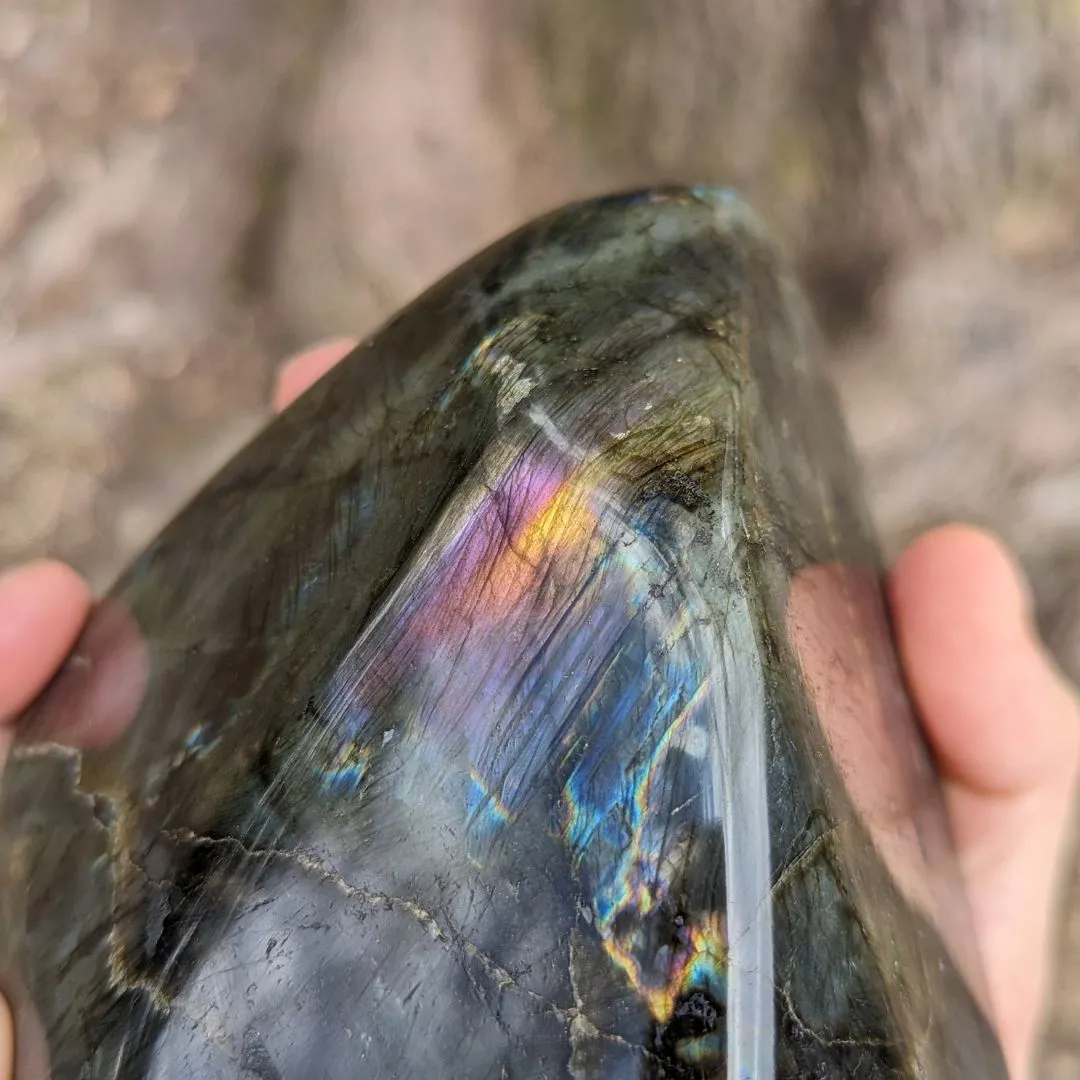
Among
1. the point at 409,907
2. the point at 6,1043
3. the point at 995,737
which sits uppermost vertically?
the point at 995,737

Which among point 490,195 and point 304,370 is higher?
point 490,195

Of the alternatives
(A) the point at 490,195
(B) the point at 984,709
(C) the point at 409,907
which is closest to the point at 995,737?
(B) the point at 984,709

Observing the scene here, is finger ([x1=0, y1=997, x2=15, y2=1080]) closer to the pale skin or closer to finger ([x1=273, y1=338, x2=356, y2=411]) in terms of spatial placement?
the pale skin

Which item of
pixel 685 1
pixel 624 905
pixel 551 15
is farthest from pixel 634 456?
pixel 551 15

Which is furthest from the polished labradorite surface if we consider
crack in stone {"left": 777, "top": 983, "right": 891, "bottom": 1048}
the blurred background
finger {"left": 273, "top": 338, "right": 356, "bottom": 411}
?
the blurred background

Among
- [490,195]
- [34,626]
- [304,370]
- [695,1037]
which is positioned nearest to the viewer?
[695,1037]

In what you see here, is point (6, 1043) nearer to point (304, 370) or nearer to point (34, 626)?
point (34, 626)

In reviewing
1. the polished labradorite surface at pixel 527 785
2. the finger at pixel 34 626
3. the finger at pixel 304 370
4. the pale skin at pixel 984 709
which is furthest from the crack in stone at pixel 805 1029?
the finger at pixel 304 370

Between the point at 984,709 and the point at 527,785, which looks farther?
the point at 984,709
